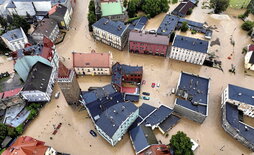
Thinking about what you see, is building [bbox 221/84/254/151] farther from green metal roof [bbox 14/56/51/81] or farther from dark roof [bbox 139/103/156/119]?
green metal roof [bbox 14/56/51/81]

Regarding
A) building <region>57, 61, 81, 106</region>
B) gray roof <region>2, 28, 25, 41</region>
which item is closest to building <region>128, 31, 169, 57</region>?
building <region>57, 61, 81, 106</region>

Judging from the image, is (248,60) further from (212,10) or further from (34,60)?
(34,60)

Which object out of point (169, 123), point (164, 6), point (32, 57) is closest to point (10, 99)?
point (32, 57)

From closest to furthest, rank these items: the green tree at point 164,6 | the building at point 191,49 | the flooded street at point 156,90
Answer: the flooded street at point 156,90 → the building at point 191,49 → the green tree at point 164,6

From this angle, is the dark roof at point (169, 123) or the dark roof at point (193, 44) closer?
the dark roof at point (169, 123)

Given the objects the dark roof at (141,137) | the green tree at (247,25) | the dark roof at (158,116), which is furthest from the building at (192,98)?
the green tree at (247,25)

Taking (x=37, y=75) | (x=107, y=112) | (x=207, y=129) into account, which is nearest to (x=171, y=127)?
(x=207, y=129)

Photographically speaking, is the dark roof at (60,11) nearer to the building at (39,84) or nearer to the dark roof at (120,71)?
the building at (39,84)
